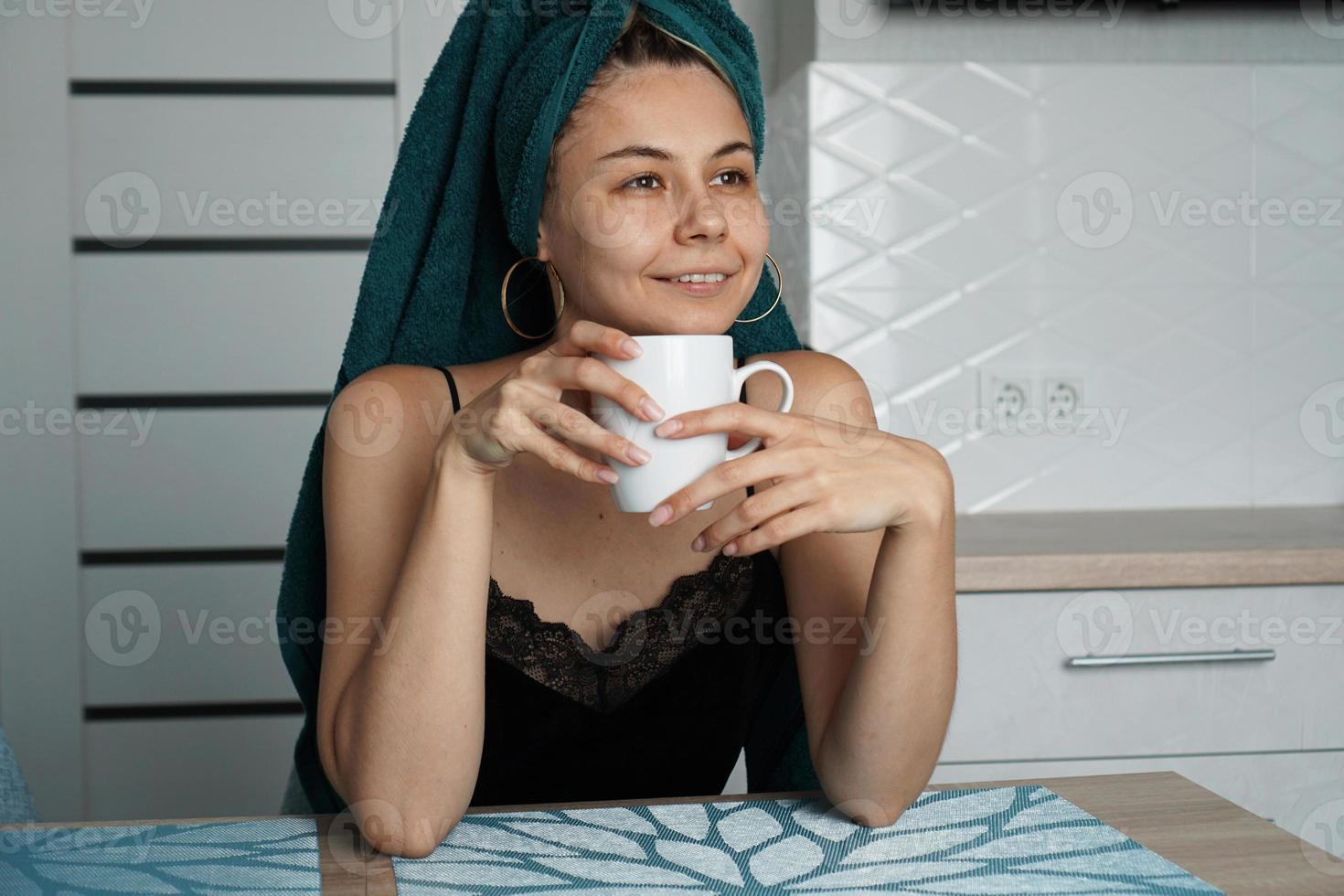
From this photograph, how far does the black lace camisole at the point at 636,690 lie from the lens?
3.70 ft

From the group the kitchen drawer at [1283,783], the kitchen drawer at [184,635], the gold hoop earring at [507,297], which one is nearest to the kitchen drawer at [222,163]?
the kitchen drawer at [184,635]

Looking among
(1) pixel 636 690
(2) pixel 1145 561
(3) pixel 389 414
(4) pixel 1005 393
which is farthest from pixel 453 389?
(4) pixel 1005 393

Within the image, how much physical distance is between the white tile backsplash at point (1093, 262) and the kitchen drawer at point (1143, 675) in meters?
0.48

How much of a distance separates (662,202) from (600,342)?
353 mm

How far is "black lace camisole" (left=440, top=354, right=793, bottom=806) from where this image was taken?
1127 millimetres

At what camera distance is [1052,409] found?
206cm

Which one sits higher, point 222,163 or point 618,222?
point 222,163

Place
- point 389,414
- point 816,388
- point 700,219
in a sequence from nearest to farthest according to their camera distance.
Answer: point 700,219 < point 389,414 < point 816,388

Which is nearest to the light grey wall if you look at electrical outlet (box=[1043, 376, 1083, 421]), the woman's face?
the woman's face

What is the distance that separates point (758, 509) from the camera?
78cm

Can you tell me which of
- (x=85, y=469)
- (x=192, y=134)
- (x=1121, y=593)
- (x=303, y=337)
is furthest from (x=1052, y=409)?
(x=85, y=469)

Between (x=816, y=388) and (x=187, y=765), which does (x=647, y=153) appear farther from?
(x=187, y=765)

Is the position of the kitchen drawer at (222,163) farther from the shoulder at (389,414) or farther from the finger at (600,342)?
the finger at (600,342)

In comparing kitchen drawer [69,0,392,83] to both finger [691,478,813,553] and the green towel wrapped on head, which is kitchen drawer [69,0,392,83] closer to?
the green towel wrapped on head
